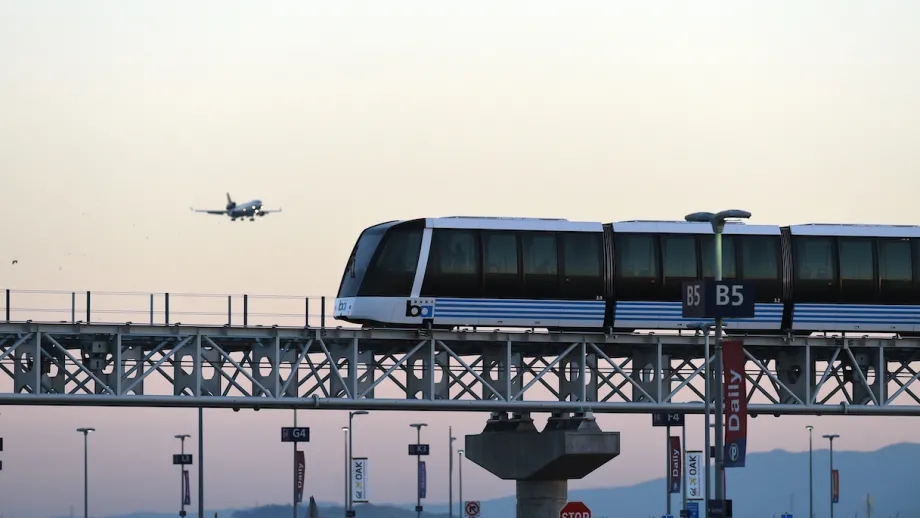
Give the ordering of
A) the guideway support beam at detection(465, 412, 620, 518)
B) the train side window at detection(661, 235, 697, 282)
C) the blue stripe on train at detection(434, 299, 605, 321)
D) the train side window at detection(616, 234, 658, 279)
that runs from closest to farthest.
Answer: the blue stripe on train at detection(434, 299, 605, 321) → the train side window at detection(616, 234, 658, 279) → the train side window at detection(661, 235, 697, 282) → the guideway support beam at detection(465, 412, 620, 518)

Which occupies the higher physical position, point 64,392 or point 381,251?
point 381,251

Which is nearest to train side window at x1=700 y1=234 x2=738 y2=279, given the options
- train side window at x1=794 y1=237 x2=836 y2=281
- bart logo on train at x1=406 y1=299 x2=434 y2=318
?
train side window at x1=794 y1=237 x2=836 y2=281

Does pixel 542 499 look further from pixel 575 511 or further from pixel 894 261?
pixel 575 511

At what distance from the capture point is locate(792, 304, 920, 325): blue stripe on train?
57031 millimetres

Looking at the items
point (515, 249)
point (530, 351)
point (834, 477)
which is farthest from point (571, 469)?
point (834, 477)

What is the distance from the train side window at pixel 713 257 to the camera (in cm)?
5653

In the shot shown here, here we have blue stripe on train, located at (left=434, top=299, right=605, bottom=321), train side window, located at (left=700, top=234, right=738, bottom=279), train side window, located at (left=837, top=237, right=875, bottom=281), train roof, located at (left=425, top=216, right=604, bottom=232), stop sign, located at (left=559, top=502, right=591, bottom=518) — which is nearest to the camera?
stop sign, located at (left=559, top=502, right=591, bottom=518)

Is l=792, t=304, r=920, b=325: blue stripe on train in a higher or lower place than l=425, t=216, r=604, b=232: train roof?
lower

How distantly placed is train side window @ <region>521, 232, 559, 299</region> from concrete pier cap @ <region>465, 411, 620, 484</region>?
5008 millimetres

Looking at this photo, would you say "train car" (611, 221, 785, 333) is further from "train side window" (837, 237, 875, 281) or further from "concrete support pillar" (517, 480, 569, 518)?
"concrete support pillar" (517, 480, 569, 518)

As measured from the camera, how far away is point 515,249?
5494 centimetres

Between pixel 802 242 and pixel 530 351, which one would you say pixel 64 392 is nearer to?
pixel 530 351

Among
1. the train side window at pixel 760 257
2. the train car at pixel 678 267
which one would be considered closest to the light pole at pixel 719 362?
the train car at pixel 678 267

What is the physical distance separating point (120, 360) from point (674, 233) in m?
17.8
